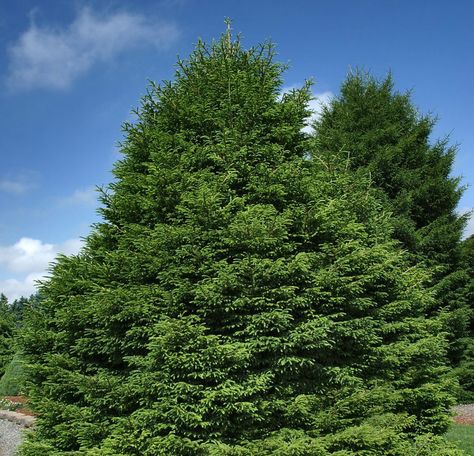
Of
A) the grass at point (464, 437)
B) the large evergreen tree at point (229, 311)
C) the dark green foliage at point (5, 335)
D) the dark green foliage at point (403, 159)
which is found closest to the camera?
the large evergreen tree at point (229, 311)

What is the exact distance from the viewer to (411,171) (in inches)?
704

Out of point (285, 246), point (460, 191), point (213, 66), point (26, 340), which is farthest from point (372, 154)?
point (26, 340)

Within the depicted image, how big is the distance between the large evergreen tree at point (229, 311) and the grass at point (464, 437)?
339 centimetres

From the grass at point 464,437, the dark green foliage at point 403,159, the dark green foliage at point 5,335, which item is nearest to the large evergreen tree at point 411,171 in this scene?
the dark green foliage at point 403,159

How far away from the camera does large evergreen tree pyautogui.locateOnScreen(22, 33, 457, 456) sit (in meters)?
4.97

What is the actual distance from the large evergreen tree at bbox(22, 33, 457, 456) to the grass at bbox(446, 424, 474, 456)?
339 centimetres

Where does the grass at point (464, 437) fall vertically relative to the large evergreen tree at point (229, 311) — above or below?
below

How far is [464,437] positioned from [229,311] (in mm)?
Answer: 8395

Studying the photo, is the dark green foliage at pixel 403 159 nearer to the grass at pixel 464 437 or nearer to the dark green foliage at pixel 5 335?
the grass at pixel 464 437

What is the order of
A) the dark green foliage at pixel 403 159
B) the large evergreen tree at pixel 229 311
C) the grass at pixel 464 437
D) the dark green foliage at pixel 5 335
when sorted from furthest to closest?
the dark green foliage at pixel 5 335, the dark green foliage at pixel 403 159, the grass at pixel 464 437, the large evergreen tree at pixel 229 311

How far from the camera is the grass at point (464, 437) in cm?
924

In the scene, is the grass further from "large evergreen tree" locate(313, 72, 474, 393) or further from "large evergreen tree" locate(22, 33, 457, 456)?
"large evergreen tree" locate(313, 72, 474, 393)

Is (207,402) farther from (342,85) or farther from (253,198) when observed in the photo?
(342,85)

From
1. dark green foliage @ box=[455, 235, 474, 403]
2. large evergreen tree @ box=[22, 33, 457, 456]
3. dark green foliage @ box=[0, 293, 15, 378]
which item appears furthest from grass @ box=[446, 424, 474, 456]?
dark green foliage @ box=[0, 293, 15, 378]
